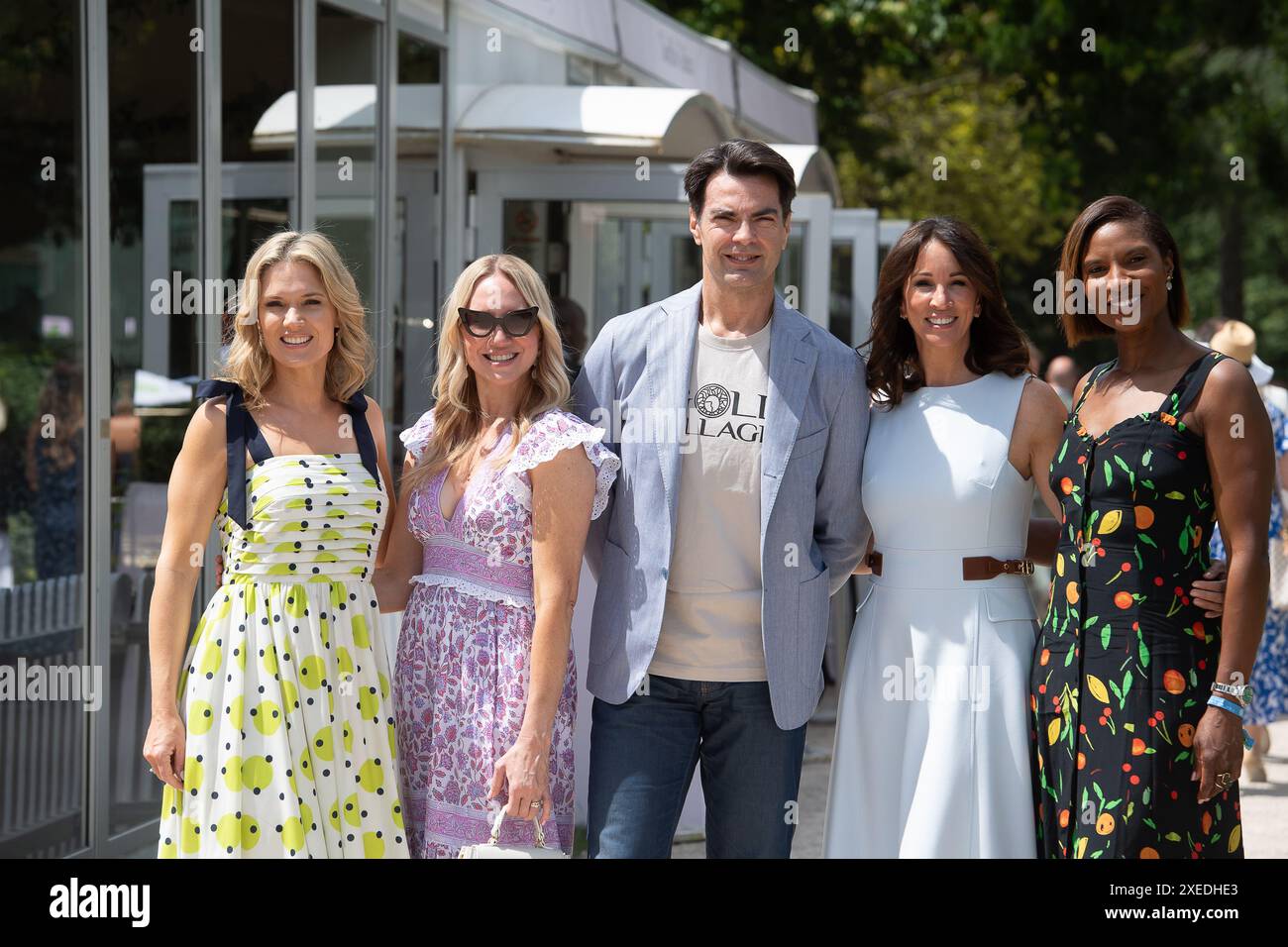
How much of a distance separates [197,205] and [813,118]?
8.42 m

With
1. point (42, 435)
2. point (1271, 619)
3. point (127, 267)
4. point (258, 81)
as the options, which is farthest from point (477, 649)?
point (1271, 619)

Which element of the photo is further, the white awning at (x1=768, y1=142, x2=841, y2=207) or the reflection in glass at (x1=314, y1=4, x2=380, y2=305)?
the white awning at (x1=768, y1=142, x2=841, y2=207)

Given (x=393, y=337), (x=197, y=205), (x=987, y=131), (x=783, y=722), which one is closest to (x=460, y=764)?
(x=783, y=722)

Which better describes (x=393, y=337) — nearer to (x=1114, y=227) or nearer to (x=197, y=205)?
(x=197, y=205)

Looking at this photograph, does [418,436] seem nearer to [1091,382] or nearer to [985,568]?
[985,568]

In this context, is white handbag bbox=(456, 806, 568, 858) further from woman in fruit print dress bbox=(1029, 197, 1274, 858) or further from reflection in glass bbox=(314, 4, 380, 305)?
reflection in glass bbox=(314, 4, 380, 305)

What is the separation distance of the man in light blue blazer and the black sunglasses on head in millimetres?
297

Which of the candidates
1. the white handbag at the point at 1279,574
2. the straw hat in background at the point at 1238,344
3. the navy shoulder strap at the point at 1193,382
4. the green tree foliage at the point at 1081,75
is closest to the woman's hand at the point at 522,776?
the navy shoulder strap at the point at 1193,382

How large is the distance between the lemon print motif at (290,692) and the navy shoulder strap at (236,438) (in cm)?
1

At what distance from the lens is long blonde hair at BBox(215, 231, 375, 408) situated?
333cm

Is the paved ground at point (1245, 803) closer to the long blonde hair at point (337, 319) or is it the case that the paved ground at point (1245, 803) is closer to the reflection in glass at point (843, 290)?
the reflection in glass at point (843, 290)

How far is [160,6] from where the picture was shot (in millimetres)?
5430

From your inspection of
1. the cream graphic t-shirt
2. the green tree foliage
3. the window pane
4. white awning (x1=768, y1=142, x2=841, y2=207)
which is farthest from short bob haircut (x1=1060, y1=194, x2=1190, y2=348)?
the green tree foliage

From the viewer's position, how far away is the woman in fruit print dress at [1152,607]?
10.2ft
